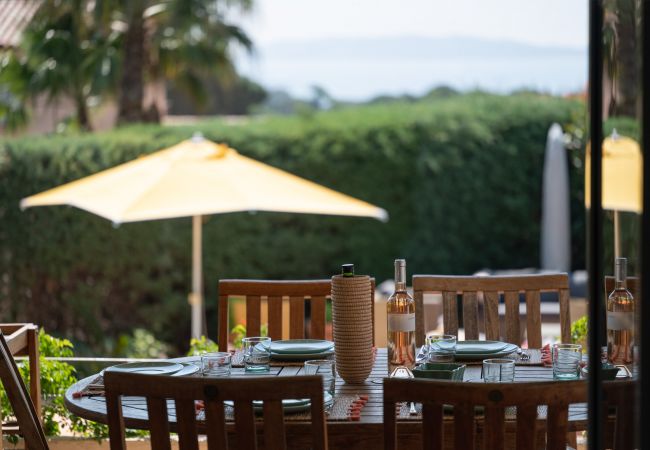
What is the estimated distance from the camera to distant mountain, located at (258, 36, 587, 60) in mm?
25031

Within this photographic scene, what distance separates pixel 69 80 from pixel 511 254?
4.64m

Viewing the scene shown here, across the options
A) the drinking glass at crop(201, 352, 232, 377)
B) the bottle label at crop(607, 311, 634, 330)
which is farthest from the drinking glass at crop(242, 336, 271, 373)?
the bottle label at crop(607, 311, 634, 330)

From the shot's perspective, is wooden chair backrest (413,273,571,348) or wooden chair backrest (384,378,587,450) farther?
wooden chair backrest (413,273,571,348)

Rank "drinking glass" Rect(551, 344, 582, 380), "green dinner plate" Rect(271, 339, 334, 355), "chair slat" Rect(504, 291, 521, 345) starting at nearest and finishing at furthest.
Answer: "drinking glass" Rect(551, 344, 582, 380), "green dinner plate" Rect(271, 339, 334, 355), "chair slat" Rect(504, 291, 521, 345)

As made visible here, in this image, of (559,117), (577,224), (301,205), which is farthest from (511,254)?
(301,205)

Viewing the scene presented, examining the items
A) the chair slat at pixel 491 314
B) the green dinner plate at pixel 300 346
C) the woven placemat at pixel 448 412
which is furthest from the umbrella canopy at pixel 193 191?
the woven placemat at pixel 448 412

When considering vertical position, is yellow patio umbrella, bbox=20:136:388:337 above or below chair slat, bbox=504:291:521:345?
above

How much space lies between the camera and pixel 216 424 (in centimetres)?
170

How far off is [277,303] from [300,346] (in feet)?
1.50

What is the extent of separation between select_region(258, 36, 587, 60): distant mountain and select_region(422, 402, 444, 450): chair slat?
9480mm

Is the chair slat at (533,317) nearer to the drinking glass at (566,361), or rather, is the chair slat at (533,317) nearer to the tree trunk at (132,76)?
the drinking glass at (566,361)

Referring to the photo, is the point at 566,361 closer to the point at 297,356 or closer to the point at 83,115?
the point at 297,356

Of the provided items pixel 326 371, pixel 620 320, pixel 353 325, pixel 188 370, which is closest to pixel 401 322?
pixel 353 325

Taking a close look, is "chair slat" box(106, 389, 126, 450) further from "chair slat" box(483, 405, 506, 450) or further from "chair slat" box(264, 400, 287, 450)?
"chair slat" box(483, 405, 506, 450)
